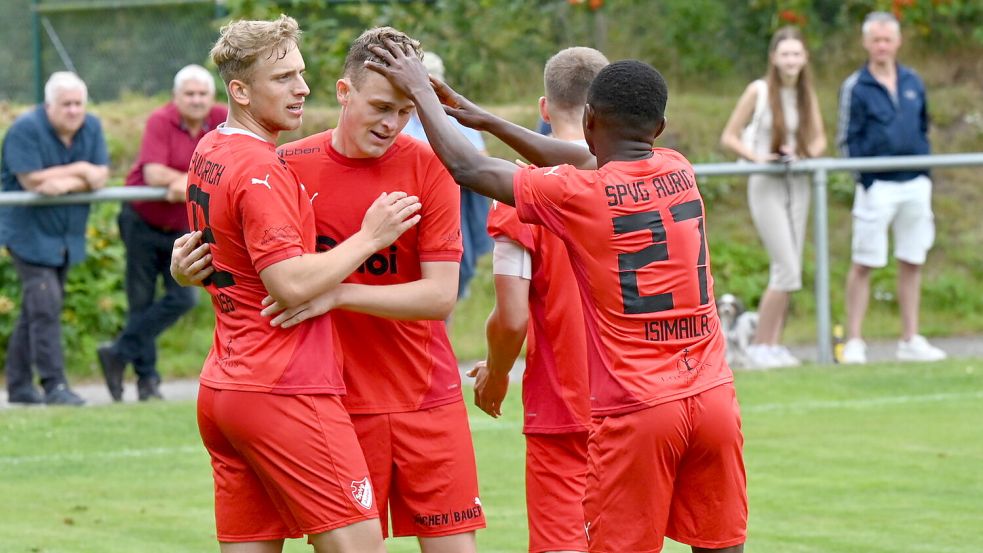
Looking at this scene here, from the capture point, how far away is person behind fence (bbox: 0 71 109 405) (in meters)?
10.5

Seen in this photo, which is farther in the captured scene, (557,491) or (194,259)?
(557,491)

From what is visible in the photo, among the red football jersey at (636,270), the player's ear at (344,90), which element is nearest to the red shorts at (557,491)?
the red football jersey at (636,270)

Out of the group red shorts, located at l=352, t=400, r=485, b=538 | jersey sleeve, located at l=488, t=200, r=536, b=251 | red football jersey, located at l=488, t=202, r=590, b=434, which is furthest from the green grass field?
jersey sleeve, located at l=488, t=200, r=536, b=251

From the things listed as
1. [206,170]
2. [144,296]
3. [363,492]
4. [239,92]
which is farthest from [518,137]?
[144,296]

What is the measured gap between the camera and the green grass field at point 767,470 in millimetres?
7254

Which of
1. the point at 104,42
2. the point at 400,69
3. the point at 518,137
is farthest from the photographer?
the point at 104,42

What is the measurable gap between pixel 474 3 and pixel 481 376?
11985 mm

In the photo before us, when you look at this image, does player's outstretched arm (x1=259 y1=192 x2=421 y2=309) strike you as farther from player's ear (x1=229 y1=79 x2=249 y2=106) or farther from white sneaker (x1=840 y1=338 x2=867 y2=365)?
white sneaker (x1=840 y1=338 x2=867 y2=365)

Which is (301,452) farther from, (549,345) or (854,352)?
(854,352)

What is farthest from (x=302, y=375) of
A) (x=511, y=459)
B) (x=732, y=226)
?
(x=732, y=226)

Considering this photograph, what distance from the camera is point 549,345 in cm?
573

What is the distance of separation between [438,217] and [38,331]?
603 cm

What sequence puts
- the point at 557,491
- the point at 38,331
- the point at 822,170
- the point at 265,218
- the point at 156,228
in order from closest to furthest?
the point at 265,218 < the point at 557,491 < the point at 38,331 < the point at 156,228 < the point at 822,170

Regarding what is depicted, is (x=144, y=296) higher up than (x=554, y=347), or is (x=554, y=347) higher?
(x=554, y=347)
